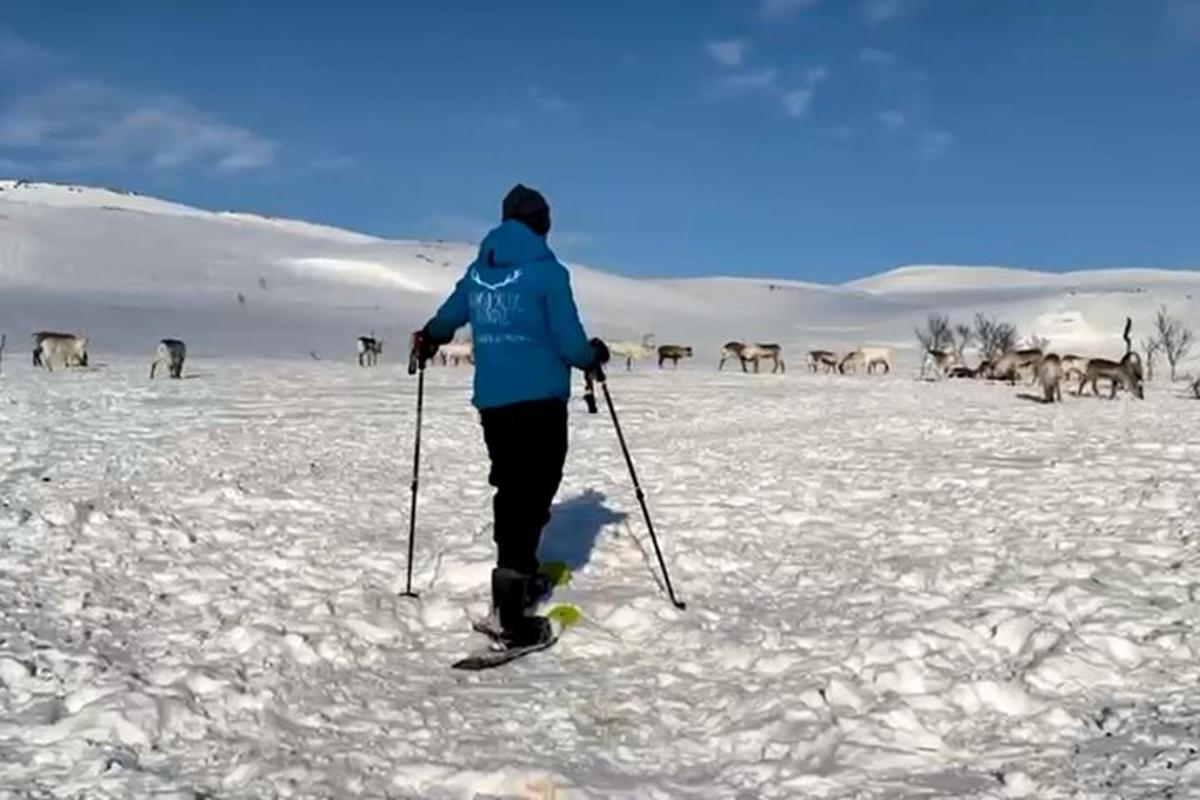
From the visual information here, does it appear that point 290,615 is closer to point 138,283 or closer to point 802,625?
point 802,625

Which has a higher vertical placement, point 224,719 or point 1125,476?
point 1125,476

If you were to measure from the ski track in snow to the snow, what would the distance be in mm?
21

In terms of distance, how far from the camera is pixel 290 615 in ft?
20.1

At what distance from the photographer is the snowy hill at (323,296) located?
188 ft

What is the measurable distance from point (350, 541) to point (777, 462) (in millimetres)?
5776

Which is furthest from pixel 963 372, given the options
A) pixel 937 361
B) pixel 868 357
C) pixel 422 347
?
pixel 422 347

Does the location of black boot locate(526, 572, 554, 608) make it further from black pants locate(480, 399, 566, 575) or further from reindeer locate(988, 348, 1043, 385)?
reindeer locate(988, 348, 1043, 385)

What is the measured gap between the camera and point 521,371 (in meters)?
6.00

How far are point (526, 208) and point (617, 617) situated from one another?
2.29m

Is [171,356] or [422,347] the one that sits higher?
[422,347]

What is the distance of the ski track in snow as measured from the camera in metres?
4.28

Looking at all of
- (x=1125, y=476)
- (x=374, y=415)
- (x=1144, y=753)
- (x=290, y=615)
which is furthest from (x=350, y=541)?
(x=374, y=415)

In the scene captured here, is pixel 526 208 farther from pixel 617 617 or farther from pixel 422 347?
pixel 617 617

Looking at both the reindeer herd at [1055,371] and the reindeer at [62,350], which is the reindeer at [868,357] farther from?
the reindeer at [62,350]
